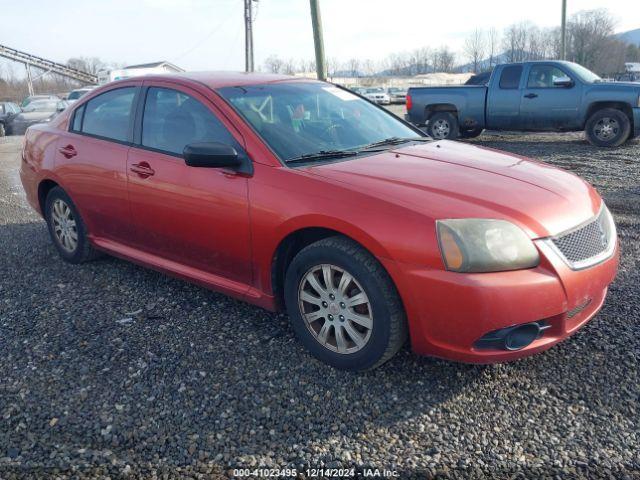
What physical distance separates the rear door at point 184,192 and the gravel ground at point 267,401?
46 cm

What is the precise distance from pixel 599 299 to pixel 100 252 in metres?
3.90

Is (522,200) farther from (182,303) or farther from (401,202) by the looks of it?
(182,303)

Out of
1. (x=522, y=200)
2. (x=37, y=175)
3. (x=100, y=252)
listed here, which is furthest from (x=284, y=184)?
(x=37, y=175)

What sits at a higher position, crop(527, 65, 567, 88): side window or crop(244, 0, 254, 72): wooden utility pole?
crop(244, 0, 254, 72): wooden utility pole

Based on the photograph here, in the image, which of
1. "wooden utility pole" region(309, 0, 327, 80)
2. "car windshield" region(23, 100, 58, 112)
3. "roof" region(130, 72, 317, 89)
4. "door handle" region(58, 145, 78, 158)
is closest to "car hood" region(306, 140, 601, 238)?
"roof" region(130, 72, 317, 89)

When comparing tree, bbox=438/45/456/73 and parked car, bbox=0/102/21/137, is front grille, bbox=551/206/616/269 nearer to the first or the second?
parked car, bbox=0/102/21/137

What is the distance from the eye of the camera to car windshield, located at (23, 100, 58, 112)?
22.1 meters

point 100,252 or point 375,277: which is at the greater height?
point 375,277

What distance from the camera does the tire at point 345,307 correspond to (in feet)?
9.20

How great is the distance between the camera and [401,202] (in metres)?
2.80

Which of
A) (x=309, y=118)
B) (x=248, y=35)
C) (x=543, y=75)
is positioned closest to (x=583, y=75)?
(x=543, y=75)

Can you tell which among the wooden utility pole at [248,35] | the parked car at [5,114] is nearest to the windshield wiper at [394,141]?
the parked car at [5,114]

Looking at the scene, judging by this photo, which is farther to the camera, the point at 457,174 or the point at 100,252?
the point at 100,252

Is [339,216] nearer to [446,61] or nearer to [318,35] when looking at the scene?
[318,35]
